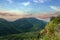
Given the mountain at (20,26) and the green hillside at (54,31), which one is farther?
the mountain at (20,26)

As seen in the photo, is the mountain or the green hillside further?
the mountain

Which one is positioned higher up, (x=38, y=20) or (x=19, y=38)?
(x=38, y=20)

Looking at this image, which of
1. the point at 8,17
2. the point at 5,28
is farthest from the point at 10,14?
the point at 5,28

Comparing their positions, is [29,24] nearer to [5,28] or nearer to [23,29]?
[23,29]

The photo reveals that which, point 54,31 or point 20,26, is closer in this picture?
point 54,31

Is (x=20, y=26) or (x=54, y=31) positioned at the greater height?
(x=20, y=26)

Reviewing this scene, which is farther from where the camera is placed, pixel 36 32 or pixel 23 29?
pixel 23 29
